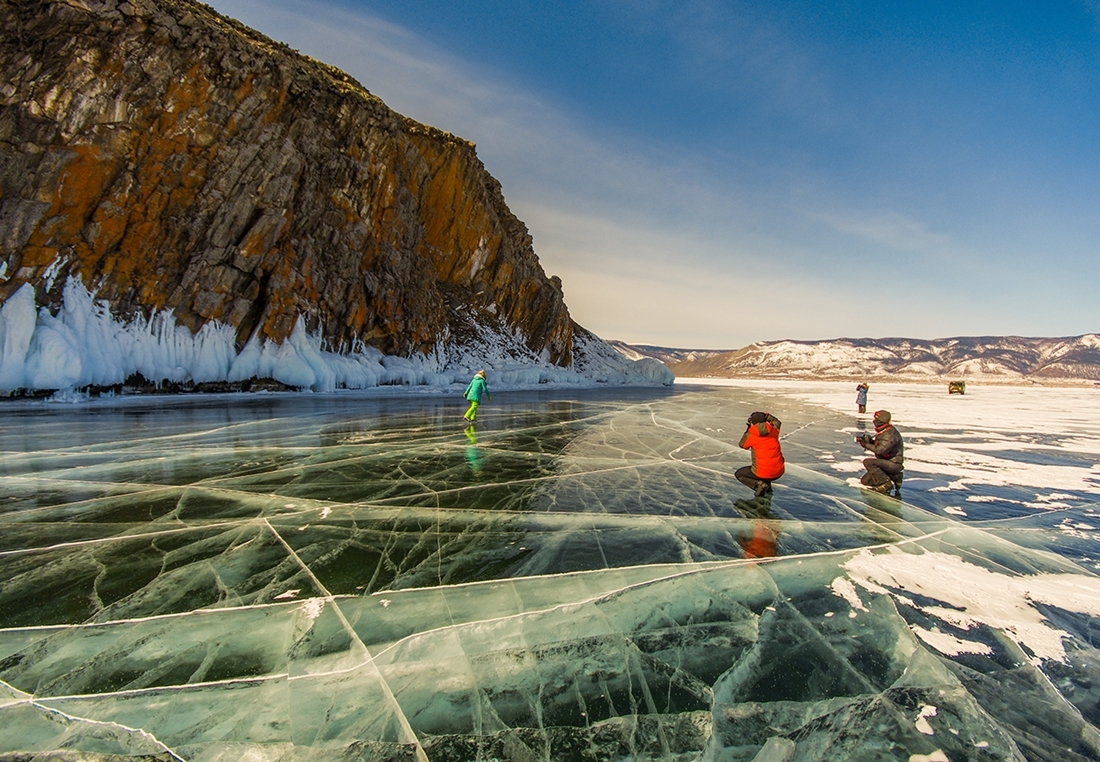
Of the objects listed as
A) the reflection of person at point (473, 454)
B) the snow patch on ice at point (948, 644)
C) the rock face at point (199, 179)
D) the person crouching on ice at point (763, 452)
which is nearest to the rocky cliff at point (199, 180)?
the rock face at point (199, 179)

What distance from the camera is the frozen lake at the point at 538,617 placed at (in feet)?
6.50

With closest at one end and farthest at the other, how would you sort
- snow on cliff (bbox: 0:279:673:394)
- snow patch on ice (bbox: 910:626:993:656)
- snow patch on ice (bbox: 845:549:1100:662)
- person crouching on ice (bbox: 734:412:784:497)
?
snow patch on ice (bbox: 910:626:993:656), snow patch on ice (bbox: 845:549:1100:662), person crouching on ice (bbox: 734:412:784:497), snow on cliff (bbox: 0:279:673:394)

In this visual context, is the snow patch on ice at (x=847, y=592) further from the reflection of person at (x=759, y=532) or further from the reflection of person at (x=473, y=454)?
the reflection of person at (x=473, y=454)

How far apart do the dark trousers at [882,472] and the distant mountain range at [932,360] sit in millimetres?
118233

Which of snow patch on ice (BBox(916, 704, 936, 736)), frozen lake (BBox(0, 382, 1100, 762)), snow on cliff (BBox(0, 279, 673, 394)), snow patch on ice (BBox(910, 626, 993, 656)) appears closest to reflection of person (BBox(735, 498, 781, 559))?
frozen lake (BBox(0, 382, 1100, 762))

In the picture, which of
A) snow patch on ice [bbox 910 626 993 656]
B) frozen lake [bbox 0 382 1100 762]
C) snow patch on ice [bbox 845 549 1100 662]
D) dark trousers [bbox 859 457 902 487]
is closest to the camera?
frozen lake [bbox 0 382 1100 762]

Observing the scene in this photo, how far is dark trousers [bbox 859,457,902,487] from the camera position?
5825 mm

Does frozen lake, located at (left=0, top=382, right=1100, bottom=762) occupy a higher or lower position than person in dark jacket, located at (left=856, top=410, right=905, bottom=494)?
lower

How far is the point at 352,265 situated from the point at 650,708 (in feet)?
90.8

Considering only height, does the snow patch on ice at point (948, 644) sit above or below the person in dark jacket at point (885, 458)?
below

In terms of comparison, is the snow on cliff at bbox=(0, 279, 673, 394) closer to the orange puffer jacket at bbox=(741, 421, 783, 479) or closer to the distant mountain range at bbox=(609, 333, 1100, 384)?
the orange puffer jacket at bbox=(741, 421, 783, 479)

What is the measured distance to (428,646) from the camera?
8.35 ft

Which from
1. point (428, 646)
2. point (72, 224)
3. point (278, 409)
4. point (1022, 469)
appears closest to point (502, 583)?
point (428, 646)

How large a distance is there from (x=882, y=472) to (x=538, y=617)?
17.0 feet
